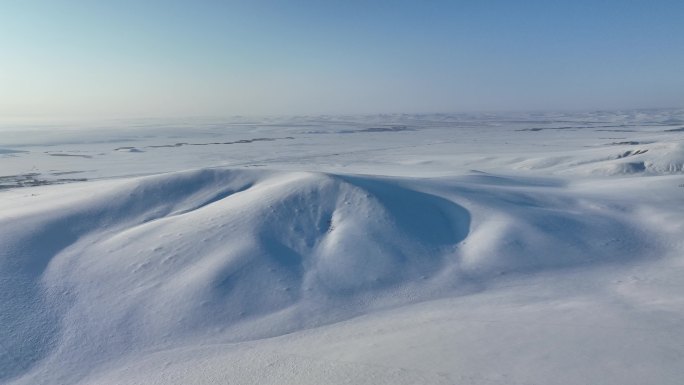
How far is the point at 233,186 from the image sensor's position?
59.9ft

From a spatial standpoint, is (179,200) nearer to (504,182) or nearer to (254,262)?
(254,262)

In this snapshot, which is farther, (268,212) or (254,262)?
(268,212)

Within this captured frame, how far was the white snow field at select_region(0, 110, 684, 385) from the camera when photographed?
777cm

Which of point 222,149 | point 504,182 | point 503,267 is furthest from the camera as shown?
point 222,149

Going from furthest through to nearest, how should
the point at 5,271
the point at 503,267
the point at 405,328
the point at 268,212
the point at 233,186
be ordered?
the point at 233,186
the point at 268,212
the point at 503,267
the point at 5,271
the point at 405,328

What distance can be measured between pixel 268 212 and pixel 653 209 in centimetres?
1300

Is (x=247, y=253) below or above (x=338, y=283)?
above

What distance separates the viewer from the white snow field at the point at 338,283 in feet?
25.5

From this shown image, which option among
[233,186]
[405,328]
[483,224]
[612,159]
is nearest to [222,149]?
[233,186]

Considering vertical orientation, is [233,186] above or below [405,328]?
above

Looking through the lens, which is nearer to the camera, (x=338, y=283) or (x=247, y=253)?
(x=338, y=283)

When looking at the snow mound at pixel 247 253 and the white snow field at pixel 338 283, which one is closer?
the white snow field at pixel 338 283

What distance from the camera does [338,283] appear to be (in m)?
11.3

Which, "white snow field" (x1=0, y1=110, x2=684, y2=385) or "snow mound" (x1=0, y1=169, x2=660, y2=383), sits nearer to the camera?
"white snow field" (x1=0, y1=110, x2=684, y2=385)
